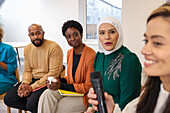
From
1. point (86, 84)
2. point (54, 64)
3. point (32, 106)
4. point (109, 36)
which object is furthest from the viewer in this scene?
point (54, 64)

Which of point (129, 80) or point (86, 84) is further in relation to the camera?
point (86, 84)

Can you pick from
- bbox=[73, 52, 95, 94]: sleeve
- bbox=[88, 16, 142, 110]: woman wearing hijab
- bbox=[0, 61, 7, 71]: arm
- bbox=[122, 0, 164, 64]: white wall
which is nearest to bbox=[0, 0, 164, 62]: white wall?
bbox=[122, 0, 164, 64]: white wall

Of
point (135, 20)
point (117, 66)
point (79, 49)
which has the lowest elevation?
point (117, 66)

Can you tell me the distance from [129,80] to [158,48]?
2.45ft

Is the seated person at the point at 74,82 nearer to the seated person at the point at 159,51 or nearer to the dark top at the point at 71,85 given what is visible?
the dark top at the point at 71,85

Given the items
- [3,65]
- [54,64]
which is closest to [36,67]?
[54,64]

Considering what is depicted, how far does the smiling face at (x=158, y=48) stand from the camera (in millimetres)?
695

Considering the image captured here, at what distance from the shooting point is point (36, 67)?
2.46 meters

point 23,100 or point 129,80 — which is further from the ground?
point 129,80

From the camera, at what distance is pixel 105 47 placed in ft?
5.14

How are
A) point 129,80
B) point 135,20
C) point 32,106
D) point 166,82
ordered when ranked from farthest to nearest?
point 135,20 → point 32,106 → point 129,80 → point 166,82

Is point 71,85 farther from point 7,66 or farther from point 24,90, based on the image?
point 7,66

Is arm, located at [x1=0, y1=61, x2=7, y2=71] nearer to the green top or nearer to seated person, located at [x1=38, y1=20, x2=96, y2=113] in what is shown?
seated person, located at [x1=38, y1=20, x2=96, y2=113]

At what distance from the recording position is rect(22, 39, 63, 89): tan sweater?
2332 mm
